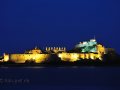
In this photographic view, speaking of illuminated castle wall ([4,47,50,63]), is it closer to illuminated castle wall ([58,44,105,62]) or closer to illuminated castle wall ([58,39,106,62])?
illuminated castle wall ([58,44,105,62])

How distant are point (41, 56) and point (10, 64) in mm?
4716

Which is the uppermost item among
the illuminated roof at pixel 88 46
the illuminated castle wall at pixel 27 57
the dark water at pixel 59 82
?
the illuminated roof at pixel 88 46

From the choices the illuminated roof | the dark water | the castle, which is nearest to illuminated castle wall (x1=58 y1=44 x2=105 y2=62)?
the castle

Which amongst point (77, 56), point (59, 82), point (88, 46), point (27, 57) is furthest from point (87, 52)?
point (59, 82)

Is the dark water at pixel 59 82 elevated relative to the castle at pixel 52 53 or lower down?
lower down

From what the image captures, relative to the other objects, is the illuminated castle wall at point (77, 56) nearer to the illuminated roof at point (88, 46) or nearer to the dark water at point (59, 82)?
the illuminated roof at point (88, 46)

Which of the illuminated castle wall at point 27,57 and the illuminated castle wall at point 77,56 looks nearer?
the illuminated castle wall at point 27,57

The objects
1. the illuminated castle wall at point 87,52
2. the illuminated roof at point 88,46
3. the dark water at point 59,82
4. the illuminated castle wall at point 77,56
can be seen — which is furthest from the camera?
the illuminated roof at point 88,46

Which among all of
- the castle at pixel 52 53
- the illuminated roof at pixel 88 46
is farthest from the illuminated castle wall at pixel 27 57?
the illuminated roof at pixel 88 46

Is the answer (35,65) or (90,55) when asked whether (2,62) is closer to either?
(35,65)

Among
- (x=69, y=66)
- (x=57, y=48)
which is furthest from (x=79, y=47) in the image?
(x=69, y=66)

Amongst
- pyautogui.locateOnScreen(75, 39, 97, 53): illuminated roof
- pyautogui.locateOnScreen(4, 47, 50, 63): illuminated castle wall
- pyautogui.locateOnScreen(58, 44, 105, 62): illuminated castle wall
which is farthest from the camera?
pyautogui.locateOnScreen(75, 39, 97, 53): illuminated roof

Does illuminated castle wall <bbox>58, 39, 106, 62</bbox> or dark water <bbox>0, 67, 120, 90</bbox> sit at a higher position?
illuminated castle wall <bbox>58, 39, 106, 62</bbox>

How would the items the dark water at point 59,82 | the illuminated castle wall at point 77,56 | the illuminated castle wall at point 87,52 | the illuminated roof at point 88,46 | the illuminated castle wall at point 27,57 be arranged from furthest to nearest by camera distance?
the illuminated roof at point 88,46
the illuminated castle wall at point 87,52
the illuminated castle wall at point 77,56
the illuminated castle wall at point 27,57
the dark water at point 59,82
